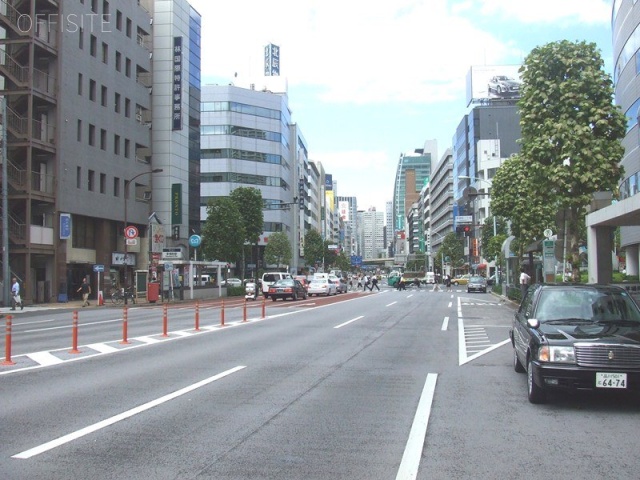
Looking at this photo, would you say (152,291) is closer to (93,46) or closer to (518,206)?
(93,46)

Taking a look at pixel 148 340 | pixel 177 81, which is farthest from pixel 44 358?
pixel 177 81

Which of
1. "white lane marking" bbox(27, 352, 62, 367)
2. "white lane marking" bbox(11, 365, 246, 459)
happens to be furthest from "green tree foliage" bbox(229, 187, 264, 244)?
"white lane marking" bbox(11, 365, 246, 459)

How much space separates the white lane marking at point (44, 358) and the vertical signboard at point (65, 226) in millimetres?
30317

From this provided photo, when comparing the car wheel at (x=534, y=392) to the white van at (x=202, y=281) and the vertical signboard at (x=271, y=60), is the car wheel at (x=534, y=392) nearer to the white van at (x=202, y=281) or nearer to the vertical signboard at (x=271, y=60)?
the white van at (x=202, y=281)

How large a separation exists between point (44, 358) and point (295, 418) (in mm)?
7756

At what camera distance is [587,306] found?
918cm

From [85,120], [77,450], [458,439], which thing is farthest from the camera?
[85,120]

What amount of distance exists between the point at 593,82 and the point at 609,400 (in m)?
A: 13.7

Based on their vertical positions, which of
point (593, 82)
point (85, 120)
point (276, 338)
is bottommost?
point (276, 338)

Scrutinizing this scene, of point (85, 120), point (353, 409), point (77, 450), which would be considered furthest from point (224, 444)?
point (85, 120)

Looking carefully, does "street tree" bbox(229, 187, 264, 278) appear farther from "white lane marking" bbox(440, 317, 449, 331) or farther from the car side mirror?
the car side mirror

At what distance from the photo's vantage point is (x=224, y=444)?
20.7ft

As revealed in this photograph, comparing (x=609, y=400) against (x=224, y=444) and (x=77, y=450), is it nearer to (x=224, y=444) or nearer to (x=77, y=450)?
(x=224, y=444)

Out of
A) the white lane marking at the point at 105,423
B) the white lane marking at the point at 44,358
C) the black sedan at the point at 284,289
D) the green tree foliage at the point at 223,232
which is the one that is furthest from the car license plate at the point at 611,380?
the green tree foliage at the point at 223,232
